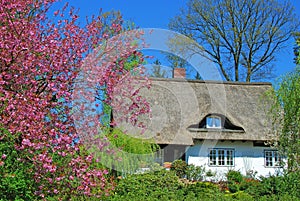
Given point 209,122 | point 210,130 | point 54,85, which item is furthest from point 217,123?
point 54,85

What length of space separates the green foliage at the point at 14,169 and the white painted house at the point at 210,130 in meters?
13.3

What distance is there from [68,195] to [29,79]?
193 centimetres

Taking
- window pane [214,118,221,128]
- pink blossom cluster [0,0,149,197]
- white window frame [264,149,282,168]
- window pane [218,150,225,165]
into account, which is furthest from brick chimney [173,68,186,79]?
pink blossom cluster [0,0,149,197]

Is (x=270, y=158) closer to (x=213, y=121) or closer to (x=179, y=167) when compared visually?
(x=213, y=121)

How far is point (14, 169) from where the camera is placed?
22.0 feet

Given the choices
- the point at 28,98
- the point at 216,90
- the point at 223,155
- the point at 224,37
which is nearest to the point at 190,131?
the point at 223,155

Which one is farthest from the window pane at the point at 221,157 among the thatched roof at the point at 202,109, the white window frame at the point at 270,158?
the white window frame at the point at 270,158

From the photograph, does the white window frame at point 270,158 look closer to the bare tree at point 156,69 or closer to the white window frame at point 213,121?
the white window frame at point 213,121

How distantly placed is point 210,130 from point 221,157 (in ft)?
4.86

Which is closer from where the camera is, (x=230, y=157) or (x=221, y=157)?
(x=221, y=157)

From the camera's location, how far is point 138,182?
33.9 feet

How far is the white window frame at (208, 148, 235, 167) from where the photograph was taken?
21.6 m

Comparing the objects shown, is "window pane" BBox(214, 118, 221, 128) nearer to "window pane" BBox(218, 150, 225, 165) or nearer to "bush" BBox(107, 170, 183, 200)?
"window pane" BBox(218, 150, 225, 165)

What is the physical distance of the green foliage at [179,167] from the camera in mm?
19688
